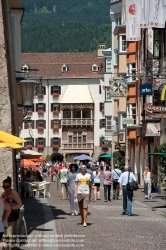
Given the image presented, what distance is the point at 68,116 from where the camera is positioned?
123125mm

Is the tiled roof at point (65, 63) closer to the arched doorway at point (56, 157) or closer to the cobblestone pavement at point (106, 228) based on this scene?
the arched doorway at point (56, 157)

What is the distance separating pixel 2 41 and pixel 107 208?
1223cm

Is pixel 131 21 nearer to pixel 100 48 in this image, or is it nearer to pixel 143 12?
pixel 143 12

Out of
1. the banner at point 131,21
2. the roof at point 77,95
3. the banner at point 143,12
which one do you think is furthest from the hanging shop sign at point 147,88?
the roof at point 77,95

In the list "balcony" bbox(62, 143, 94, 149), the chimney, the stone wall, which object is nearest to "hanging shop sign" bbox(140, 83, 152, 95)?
the stone wall

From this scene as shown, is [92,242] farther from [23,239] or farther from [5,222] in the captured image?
[5,222]

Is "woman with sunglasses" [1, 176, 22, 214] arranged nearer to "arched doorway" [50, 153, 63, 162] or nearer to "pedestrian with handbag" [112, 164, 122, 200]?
"pedestrian with handbag" [112, 164, 122, 200]

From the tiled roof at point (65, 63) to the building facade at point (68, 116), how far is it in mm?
235

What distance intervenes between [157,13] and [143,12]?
70 cm

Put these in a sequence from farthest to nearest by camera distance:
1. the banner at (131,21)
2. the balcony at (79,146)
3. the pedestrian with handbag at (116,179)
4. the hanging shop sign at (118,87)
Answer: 1. the balcony at (79,146)
2. the hanging shop sign at (118,87)
3. the banner at (131,21)
4. the pedestrian with handbag at (116,179)

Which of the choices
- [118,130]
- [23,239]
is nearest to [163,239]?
[23,239]

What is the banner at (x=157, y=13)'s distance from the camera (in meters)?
36.4

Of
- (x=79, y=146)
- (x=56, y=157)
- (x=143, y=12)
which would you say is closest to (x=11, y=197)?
(x=143, y=12)

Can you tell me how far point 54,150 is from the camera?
124 m
